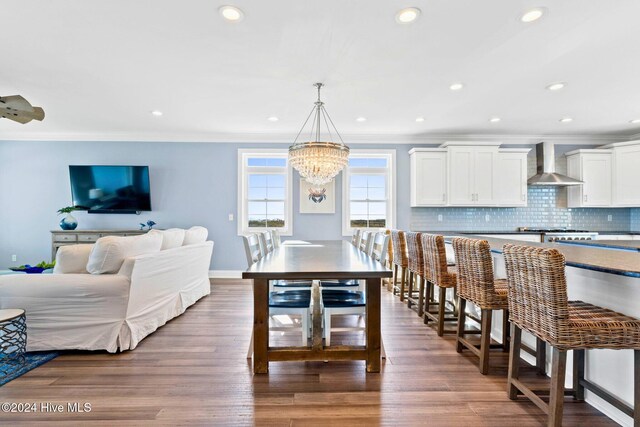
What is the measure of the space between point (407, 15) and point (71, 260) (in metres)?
3.27

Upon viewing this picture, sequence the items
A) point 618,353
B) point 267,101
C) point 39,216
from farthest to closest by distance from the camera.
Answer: point 39,216 → point 267,101 → point 618,353

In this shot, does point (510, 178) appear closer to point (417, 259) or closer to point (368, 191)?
point (368, 191)

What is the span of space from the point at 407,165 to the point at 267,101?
9.43 ft

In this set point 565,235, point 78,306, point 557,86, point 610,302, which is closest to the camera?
Answer: point 610,302

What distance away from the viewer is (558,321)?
1.39 m

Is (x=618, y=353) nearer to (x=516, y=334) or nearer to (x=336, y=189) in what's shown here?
(x=516, y=334)

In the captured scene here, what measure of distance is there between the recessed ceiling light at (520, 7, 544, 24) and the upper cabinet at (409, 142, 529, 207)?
2.96 m

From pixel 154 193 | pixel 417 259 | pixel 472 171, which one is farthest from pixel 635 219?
pixel 154 193

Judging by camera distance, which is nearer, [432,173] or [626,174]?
[626,174]

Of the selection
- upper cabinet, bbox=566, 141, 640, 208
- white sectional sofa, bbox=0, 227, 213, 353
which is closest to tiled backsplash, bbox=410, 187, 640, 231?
upper cabinet, bbox=566, 141, 640, 208

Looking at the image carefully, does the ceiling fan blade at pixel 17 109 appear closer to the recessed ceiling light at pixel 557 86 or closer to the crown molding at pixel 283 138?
the crown molding at pixel 283 138

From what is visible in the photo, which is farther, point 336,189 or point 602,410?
point 336,189

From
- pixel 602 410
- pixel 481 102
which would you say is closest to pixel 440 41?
pixel 481 102

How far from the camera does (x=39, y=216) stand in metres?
5.39
